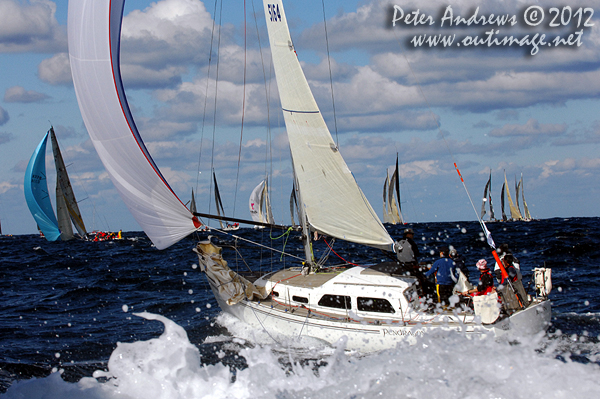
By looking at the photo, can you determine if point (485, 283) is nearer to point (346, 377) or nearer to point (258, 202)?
point (346, 377)

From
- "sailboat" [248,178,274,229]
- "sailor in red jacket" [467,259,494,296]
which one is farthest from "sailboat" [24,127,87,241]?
"sailor in red jacket" [467,259,494,296]

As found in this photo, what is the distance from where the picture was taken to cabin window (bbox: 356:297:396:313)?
1058 centimetres

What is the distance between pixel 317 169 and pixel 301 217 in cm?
125

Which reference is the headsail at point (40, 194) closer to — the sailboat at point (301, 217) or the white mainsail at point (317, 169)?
the sailboat at point (301, 217)

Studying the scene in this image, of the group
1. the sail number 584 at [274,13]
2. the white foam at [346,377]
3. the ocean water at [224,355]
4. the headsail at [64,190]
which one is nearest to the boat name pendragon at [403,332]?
the ocean water at [224,355]

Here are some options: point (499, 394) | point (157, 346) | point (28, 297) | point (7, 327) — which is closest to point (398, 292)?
point (499, 394)

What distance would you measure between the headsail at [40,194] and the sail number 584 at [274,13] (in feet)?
128

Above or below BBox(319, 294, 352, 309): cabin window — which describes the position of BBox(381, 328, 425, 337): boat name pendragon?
below

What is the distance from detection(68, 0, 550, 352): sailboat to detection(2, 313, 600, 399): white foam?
1.80 metres

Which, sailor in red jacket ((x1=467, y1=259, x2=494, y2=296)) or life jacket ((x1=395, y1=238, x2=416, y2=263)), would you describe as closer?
sailor in red jacket ((x1=467, y1=259, x2=494, y2=296))

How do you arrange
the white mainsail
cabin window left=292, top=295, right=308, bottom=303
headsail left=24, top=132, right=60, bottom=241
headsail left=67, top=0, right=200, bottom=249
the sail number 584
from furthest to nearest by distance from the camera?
headsail left=24, top=132, right=60, bottom=241
the sail number 584
the white mainsail
cabin window left=292, top=295, right=308, bottom=303
headsail left=67, top=0, right=200, bottom=249

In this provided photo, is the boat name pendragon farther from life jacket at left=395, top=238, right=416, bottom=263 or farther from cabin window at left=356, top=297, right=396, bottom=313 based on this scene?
life jacket at left=395, top=238, right=416, bottom=263

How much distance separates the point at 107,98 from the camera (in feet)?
32.3

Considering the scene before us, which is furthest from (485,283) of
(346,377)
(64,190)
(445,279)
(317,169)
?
(64,190)
